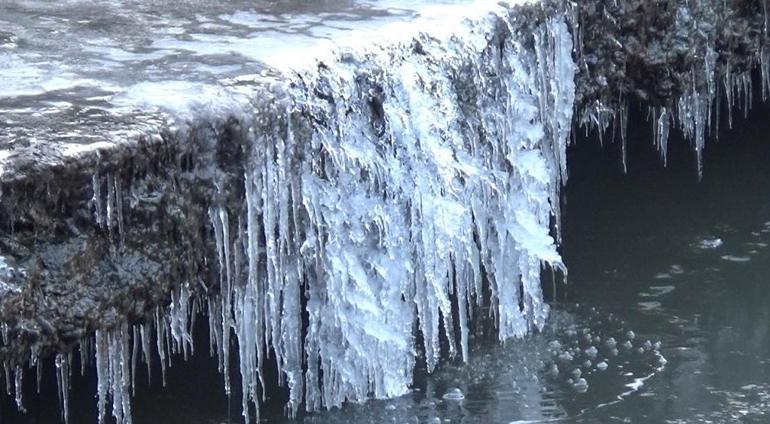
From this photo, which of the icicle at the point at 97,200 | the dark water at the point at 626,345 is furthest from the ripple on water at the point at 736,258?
the icicle at the point at 97,200

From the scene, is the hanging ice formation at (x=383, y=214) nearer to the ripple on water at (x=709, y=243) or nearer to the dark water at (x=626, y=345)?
the dark water at (x=626, y=345)

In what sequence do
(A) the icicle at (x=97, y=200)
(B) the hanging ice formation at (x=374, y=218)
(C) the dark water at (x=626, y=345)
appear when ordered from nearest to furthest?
(A) the icicle at (x=97, y=200)
(B) the hanging ice formation at (x=374, y=218)
(C) the dark water at (x=626, y=345)

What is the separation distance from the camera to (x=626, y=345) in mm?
4844

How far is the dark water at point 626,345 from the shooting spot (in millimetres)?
4340

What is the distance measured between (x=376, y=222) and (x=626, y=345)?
1.23 meters

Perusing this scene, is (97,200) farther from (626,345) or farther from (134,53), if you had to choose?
(626,345)

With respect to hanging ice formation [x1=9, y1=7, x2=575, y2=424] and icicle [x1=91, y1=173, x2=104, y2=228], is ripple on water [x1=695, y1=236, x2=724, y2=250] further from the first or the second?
icicle [x1=91, y1=173, x2=104, y2=228]

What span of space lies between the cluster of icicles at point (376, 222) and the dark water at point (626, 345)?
0.40 feet

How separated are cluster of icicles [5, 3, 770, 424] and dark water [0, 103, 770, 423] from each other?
0.12 m

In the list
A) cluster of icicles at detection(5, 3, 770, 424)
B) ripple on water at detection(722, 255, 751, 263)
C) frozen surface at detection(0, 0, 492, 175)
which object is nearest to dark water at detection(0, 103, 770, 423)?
ripple on water at detection(722, 255, 751, 263)

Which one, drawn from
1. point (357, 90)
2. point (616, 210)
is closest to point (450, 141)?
point (357, 90)

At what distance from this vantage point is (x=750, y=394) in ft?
14.7

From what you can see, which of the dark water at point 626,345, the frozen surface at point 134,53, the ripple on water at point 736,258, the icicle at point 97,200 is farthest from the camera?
the ripple on water at point 736,258

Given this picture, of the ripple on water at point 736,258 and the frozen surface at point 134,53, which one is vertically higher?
the frozen surface at point 134,53
